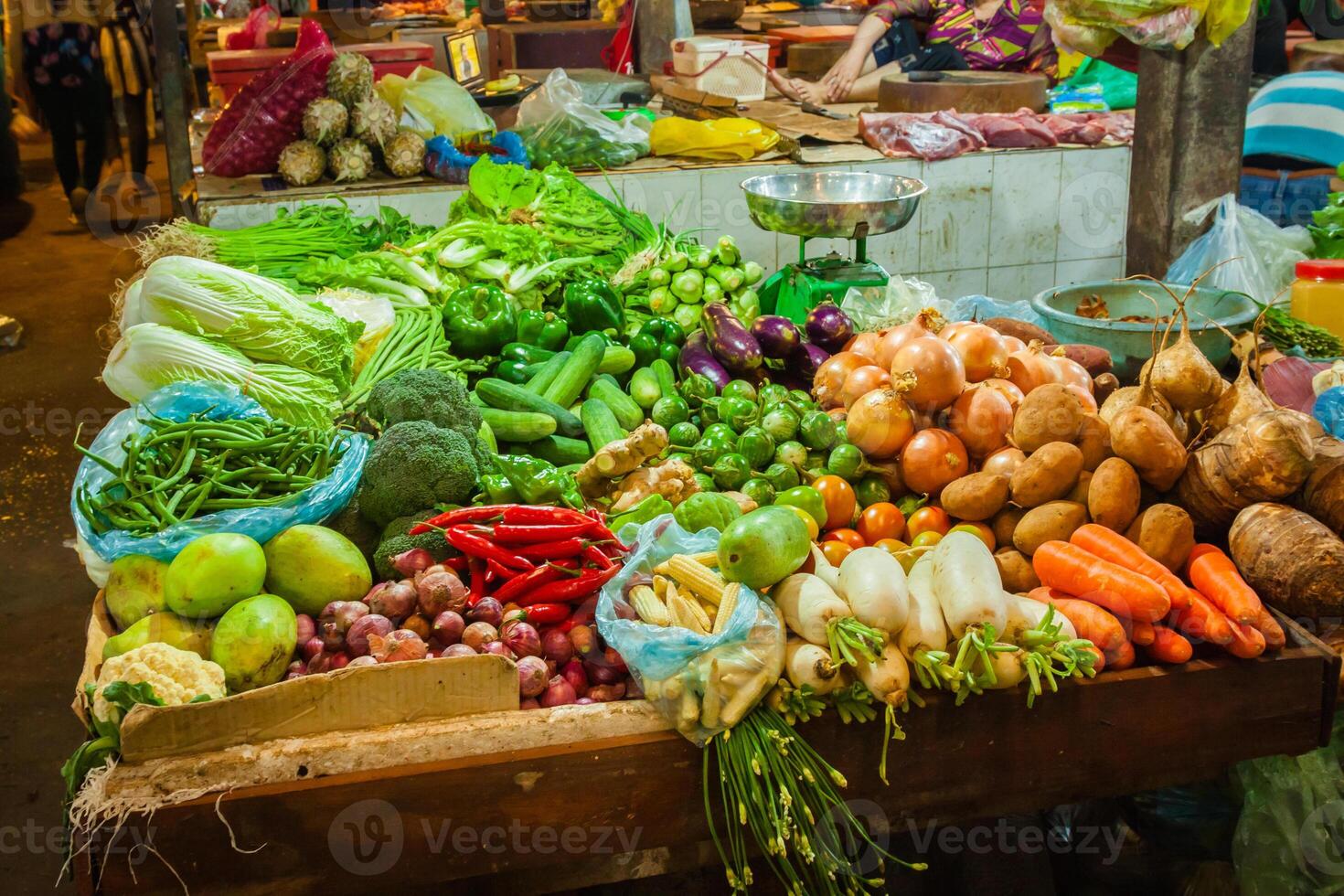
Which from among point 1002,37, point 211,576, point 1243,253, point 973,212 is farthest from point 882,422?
Answer: point 1002,37

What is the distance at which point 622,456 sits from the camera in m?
2.80

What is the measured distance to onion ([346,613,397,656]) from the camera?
2211 mm

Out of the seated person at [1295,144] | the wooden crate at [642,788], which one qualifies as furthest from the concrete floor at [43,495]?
the seated person at [1295,144]

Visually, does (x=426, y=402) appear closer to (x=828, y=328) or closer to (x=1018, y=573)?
(x=828, y=328)

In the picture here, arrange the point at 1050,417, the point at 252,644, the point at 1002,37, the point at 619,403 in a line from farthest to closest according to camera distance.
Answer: the point at 1002,37 < the point at 619,403 < the point at 1050,417 < the point at 252,644

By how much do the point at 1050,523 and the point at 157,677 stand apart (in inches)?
72.4

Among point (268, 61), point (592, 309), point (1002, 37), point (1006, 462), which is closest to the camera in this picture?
point (1006, 462)

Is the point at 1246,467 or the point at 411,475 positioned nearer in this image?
the point at 1246,467

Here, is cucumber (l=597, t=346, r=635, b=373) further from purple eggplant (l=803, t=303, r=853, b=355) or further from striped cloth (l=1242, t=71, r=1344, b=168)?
striped cloth (l=1242, t=71, r=1344, b=168)

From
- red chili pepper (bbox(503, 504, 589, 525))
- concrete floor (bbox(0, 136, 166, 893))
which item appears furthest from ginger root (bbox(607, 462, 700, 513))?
concrete floor (bbox(0, 136, 166, 893))

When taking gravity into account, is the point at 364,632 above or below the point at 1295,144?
below

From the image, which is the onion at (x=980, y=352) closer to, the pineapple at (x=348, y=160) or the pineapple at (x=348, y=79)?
the pineapple at (x=348, y=160)

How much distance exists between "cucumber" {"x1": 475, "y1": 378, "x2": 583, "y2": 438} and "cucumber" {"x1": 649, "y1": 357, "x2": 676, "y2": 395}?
368 mm

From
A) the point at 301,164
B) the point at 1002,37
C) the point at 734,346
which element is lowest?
the point at 734,346
